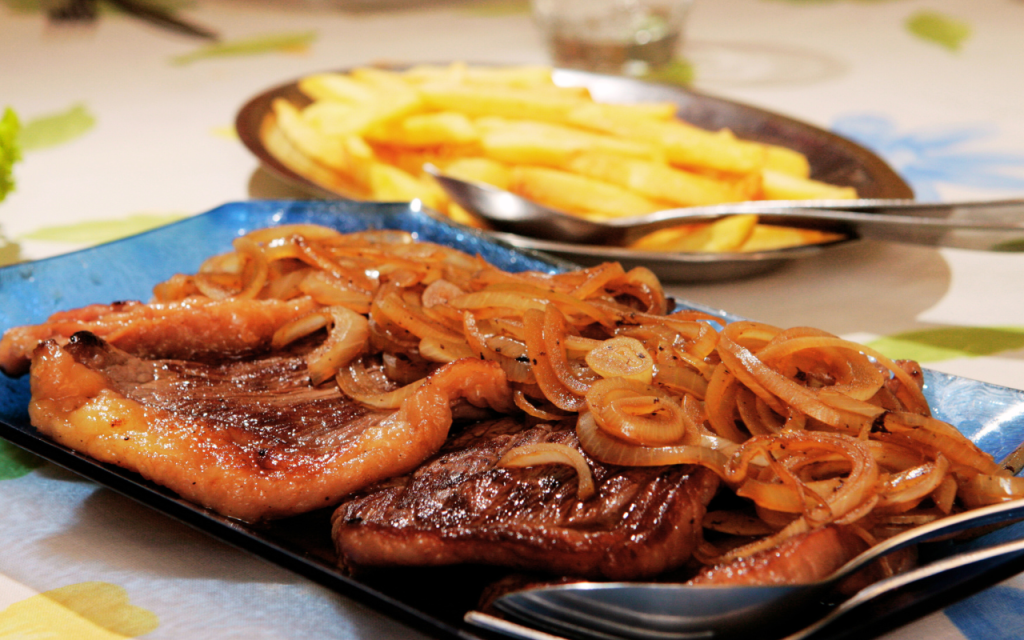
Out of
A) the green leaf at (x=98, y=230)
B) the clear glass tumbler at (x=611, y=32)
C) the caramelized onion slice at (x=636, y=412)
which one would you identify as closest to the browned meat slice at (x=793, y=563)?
the caramelized onion slice at (x=636, y=412)

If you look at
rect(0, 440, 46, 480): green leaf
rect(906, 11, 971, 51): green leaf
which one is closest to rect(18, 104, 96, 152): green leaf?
rect(0, 440, 46, 480): green leaf

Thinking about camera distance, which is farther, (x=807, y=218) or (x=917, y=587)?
(x=807, y=218)

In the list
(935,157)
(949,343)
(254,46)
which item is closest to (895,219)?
(949,343)

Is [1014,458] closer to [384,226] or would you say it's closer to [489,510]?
[489,510]

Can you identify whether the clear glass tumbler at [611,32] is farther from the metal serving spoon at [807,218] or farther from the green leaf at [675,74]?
the metal serving spoon at [807,218]

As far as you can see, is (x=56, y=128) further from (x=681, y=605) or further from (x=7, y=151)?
(x=681, y=605)

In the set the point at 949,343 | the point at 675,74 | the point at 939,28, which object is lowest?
the point at 949,343

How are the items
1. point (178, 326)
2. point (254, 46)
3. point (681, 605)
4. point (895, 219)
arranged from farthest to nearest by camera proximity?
point (254, 46) < point (895, 219) < point (178, 326) < point (681, 605)

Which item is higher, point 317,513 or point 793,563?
point 793,563

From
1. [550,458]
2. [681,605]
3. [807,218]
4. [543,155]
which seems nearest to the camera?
[681,605]
